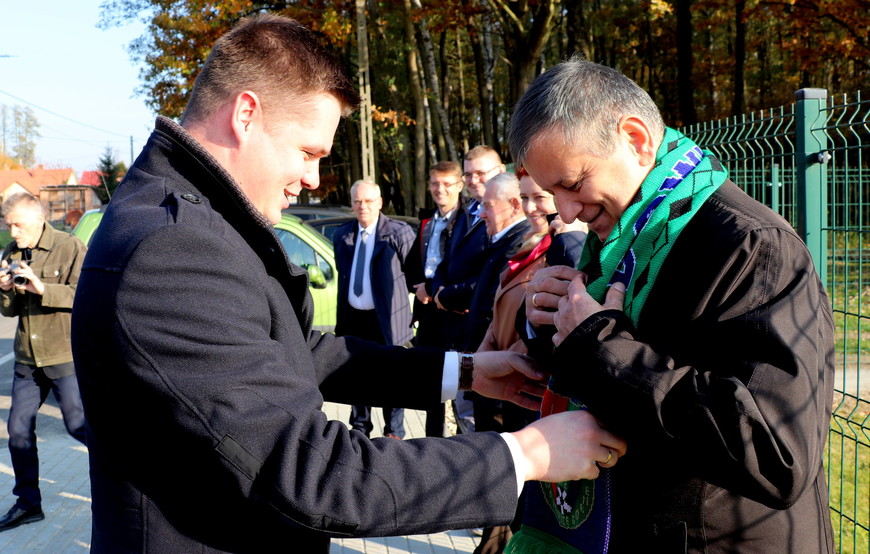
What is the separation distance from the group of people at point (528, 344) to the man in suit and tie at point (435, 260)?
385 centimetres

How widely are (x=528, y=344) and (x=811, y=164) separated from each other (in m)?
1.95

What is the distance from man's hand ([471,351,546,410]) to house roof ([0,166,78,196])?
287ft

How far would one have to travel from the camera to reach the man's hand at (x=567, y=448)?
173cm

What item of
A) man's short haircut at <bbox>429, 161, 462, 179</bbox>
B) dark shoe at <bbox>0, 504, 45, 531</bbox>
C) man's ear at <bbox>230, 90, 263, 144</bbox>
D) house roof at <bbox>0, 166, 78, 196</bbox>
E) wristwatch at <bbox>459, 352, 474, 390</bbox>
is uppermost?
house roof at <bbox>0, 166, 78, 196</bbox>

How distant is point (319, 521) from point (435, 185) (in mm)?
5336

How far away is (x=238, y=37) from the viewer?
1864 mm

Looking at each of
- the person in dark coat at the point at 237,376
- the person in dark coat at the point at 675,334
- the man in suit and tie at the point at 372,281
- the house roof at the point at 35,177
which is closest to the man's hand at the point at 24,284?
the man in suit and tie at the point at 372,281

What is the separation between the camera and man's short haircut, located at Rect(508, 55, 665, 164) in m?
1.84

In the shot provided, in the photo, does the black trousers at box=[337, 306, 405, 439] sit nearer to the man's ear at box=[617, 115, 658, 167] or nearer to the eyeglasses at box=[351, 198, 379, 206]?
the eyeglasses at box=[351, 198, 379, 206]

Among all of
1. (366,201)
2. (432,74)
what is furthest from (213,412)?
(432,74)

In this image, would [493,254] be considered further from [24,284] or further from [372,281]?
[24,284]

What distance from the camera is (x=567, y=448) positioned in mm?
1738

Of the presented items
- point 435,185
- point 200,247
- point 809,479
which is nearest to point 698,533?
point 809,479

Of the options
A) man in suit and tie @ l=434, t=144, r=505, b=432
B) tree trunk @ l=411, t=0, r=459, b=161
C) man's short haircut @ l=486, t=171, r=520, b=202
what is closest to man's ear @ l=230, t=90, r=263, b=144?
man's short haircut @ l=486, t=171, r=520, b=202
